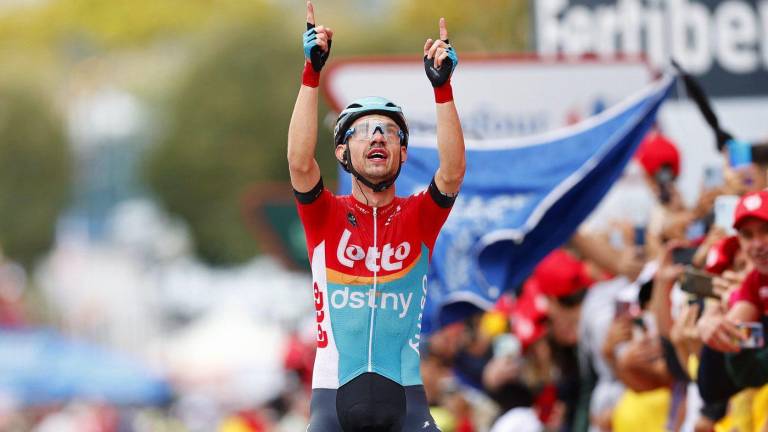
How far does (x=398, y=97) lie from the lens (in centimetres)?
1492

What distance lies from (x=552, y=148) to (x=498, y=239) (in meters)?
0.75

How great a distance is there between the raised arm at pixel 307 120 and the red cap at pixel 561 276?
178 inches

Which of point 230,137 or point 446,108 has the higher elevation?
point 446,108

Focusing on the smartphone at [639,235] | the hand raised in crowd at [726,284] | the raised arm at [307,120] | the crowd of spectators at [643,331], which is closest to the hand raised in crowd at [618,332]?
the crowd of spectators at [643,331]

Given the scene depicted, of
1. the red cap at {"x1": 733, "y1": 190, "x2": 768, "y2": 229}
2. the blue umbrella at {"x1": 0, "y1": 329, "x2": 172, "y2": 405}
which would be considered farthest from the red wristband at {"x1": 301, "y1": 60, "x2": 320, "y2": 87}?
the blue umbrella at {"x1": 0, "y1": 329, "x2": 172, "y2": 405}

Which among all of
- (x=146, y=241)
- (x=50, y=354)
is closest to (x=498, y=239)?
(x=50, y=354)

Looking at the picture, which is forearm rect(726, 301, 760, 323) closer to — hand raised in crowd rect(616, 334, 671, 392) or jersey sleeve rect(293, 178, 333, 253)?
jersey sleeve rect(293, 178, 333, 253)

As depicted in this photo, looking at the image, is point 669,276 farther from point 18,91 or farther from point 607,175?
point 18,91

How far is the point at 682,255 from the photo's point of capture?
36.1ft

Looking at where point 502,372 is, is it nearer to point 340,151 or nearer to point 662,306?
point 662,306

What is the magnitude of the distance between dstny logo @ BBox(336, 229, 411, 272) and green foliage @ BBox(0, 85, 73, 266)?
78170mm

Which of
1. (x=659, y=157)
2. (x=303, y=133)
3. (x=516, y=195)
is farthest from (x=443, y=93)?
(x=516, y=195)

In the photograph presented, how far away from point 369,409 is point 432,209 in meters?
0.96

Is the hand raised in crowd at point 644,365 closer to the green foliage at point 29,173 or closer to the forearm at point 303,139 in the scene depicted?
the forearm at point 303,139
